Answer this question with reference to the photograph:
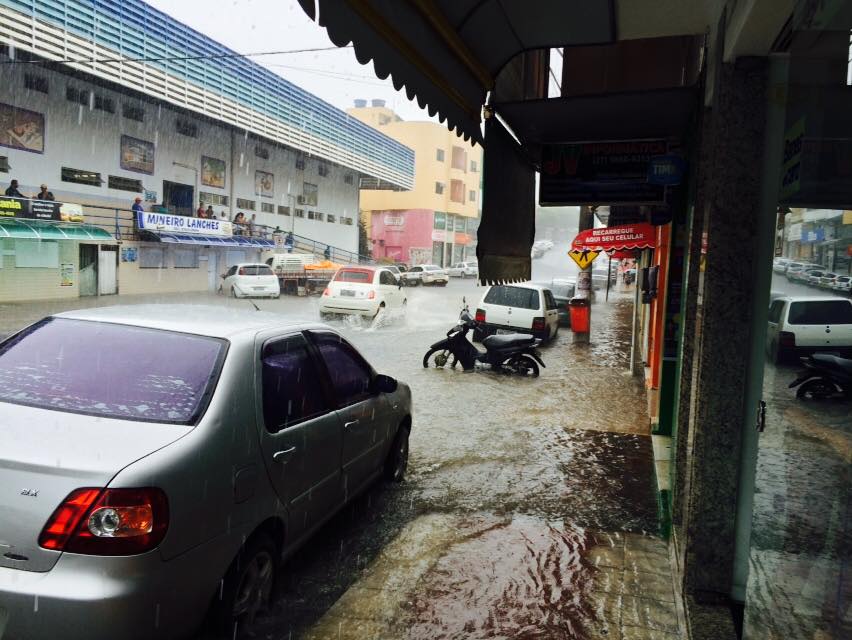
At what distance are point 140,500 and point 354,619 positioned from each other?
63.3 inches

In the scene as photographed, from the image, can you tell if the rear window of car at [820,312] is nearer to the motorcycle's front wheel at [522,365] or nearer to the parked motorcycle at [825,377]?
the parked motorcycle at [825,377]

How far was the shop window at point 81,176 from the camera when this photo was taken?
2461 cm

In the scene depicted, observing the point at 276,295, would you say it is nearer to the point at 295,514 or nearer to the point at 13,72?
the point at 13,72

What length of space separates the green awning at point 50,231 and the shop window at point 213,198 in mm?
6884

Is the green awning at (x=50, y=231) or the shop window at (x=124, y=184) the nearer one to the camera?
the green awning at (x=50, y=231)

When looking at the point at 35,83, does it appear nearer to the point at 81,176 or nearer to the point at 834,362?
the point at 81,176

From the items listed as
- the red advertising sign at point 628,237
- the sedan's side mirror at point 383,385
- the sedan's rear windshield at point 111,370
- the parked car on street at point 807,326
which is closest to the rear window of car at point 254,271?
the red advertising sign at point 628,237

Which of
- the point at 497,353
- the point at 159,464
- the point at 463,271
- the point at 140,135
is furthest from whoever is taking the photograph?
the point at 463,271

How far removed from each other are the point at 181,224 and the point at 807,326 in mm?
28426

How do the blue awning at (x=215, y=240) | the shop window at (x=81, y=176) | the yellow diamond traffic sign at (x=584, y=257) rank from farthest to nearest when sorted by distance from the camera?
the blue awning at (x=215, y=240) → the shop window at (x=81, y=176) → the yellow diamond traffic sign at (x=584, y=257)

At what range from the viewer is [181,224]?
1109 inches

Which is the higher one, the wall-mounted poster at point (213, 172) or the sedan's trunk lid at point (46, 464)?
the wall-mounted poster at point (213, 172)

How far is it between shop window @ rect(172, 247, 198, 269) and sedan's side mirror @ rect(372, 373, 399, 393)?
2712cm

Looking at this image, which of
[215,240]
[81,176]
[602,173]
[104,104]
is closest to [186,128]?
[104,104]
